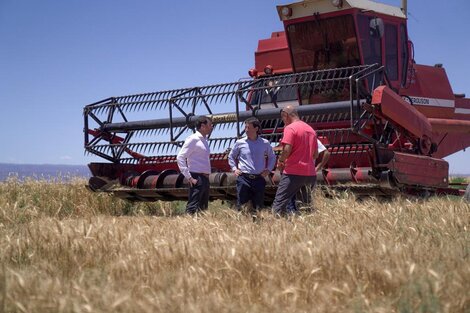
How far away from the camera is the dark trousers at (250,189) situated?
6969 mm

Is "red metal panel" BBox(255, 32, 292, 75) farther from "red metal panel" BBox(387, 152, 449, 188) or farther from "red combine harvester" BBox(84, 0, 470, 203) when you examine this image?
"red metal panel" BBox(387, 152, 449, 188)

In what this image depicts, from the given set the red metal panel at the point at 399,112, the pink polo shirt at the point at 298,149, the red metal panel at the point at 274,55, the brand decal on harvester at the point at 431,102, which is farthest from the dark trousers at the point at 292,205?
the red metal panel at the point at 274,55

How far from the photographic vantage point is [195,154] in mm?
7168

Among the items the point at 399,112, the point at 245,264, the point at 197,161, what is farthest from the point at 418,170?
the point at 245,264

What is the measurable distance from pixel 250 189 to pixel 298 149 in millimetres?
901

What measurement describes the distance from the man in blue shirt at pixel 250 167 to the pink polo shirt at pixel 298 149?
2.04 ft

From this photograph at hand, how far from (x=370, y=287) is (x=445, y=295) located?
0.48 metres

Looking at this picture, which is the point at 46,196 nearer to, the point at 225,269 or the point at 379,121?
the point at 379,121

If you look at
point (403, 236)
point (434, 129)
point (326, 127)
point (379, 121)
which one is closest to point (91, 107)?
point (326, 127)

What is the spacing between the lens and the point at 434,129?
9.12 m

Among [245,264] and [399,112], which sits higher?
[399,112]

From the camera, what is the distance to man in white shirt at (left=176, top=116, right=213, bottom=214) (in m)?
7.12

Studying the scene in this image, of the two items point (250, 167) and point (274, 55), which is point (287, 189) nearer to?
point (250, 167)

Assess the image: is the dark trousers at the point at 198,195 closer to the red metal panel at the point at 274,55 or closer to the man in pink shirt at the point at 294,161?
the man in pink shirt at the point at 294,161
